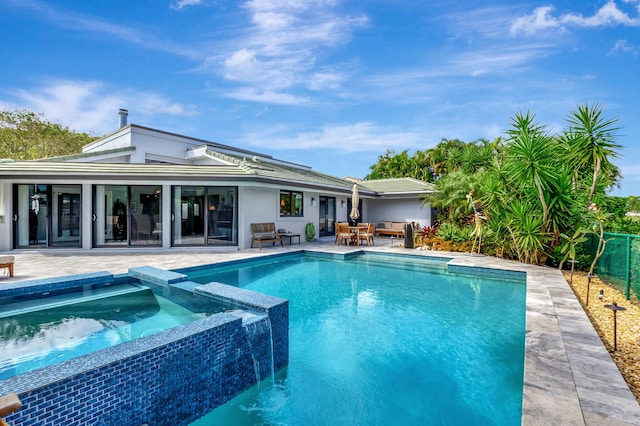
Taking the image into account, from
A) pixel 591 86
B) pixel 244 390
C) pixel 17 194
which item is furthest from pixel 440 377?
pixel 17 194

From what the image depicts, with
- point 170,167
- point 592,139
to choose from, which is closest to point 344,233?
point 170,167

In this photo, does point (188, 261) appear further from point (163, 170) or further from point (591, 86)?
point (591, 86)

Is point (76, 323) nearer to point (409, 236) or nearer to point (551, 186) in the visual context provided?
point (551, 186)

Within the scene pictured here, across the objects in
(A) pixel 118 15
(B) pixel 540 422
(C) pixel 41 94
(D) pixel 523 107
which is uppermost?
(C) pixel 41 94

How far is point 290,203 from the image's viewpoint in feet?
50.4

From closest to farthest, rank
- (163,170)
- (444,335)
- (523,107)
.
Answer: (444,335), (523,107), (163,170)

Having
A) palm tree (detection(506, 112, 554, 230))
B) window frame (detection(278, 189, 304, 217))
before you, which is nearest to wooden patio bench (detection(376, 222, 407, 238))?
window frame (detection(278, 189, 304, 217))

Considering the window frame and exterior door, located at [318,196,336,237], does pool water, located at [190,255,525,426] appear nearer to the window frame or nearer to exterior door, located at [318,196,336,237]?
the window frame

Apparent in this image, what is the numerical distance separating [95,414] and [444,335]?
4676mm

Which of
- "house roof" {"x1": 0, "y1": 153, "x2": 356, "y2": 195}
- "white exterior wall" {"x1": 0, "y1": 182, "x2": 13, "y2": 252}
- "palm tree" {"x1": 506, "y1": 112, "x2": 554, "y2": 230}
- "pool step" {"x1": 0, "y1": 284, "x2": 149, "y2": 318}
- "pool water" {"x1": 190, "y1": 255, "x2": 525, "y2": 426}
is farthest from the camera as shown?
"white exterior wall" {"x1": 0, "y1": 182, "x2": 13, "y2": 252}

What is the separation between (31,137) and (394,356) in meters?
32.7

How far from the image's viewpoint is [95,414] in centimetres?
254

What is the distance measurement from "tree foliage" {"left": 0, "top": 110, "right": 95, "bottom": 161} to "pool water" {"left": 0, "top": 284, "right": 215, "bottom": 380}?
2655cm

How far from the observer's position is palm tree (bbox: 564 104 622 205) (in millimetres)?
8234
